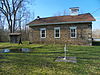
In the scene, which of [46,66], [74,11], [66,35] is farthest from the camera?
[74,11]

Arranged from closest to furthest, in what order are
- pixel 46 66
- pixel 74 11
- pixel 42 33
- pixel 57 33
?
pixel 46 66, pixel 57 33, pixel 42 33, pixel 74 11

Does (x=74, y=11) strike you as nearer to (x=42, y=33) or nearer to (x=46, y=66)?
(x=42, y=33)

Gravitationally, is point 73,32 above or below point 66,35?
above

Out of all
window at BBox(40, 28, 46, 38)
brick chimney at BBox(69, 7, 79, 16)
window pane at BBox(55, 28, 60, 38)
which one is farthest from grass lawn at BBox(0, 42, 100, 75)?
brick chimney at BBox(69, 7, 79, 16)

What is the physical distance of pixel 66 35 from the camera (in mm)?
13734

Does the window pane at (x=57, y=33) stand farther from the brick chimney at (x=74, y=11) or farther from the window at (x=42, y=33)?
the brick chimney at (x=74, y=11)

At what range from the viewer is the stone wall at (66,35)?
41.5 ft

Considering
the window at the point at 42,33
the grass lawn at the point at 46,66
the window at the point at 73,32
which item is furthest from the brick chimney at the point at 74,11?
the grass lawn at the point at 46,66

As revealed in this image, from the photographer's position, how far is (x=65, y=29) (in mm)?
13758

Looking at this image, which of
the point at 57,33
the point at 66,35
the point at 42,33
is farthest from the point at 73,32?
the point at 42,33

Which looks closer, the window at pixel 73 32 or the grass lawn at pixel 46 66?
the grass lawn at pixel 46 66

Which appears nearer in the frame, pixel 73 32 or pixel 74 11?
pixel 73 32

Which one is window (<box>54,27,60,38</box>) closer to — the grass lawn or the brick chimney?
the brick chimney

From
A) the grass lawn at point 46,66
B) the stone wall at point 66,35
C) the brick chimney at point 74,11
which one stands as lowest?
the grass lawn at point 46,66
